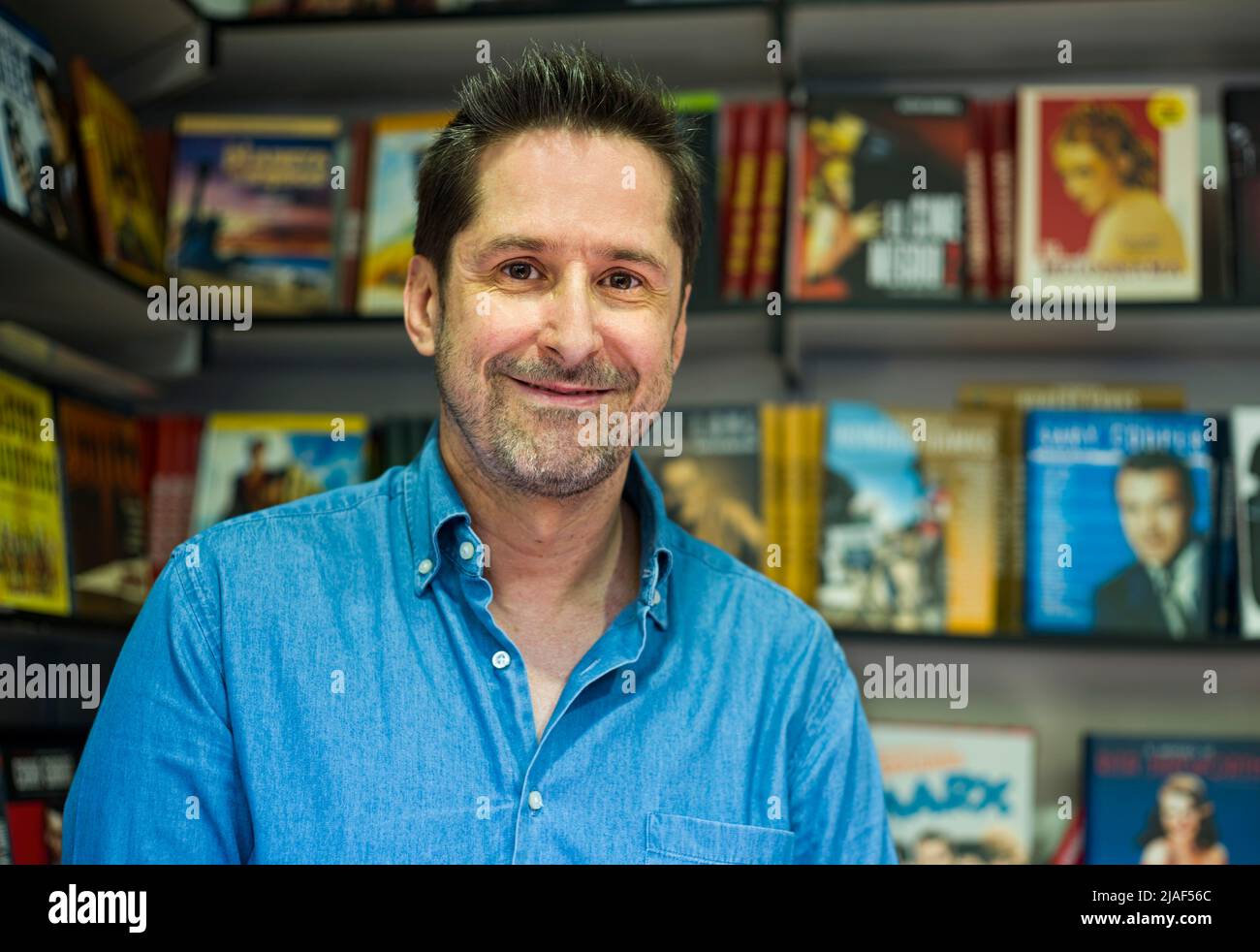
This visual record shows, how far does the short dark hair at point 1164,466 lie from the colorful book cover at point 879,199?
0.37m

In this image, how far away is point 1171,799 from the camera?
6.69 feet

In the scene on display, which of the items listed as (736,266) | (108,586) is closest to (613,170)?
(736,266)

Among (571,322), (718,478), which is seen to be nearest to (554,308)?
(571,322)

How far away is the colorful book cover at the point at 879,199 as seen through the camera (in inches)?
83.5

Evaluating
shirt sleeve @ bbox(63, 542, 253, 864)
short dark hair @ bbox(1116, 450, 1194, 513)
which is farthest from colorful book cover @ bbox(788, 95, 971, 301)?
shirt sleeve @ bbox(63, 542, 253, 864)

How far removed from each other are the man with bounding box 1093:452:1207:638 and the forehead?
42.6 inches

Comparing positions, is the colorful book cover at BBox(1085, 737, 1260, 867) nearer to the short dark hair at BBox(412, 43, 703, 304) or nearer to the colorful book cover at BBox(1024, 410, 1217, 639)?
the colorful book cover at BBox(1024, 410, 1217, 639)

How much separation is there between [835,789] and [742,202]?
45.7 inches

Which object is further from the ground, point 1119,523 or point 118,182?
point 118,182

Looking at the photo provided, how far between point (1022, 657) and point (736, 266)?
815 mm

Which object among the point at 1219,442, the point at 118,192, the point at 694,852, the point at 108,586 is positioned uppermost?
the point at 118,192

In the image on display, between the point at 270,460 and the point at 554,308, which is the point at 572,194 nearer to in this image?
the point at 554,308
